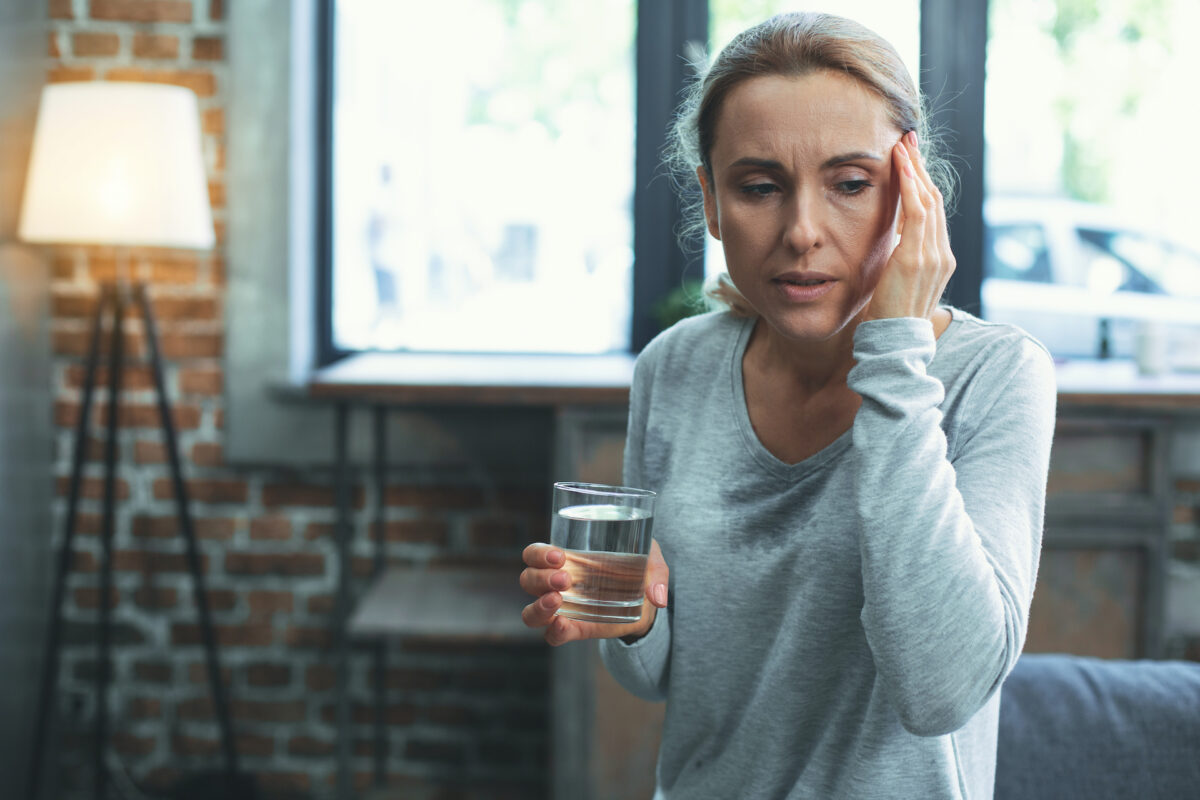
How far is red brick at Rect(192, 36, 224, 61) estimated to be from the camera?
227cm

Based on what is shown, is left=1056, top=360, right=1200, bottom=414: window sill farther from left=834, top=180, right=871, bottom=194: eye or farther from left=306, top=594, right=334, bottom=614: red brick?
left=306, top=594, right=334, bottom=614: red brick

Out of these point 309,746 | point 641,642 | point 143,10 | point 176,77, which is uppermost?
point 143,10

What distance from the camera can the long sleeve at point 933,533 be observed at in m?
0.82

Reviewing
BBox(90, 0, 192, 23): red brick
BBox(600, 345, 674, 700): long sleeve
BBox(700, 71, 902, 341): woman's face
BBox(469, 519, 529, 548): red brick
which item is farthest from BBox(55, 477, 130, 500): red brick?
BBox(700, 71, 902, 341): woman's face

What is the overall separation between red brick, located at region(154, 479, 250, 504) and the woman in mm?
1479

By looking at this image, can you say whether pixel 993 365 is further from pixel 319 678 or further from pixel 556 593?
pixel 319 678

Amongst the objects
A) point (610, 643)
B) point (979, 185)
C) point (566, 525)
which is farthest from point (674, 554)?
point (979, 185)

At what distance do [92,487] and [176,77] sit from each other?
94cm

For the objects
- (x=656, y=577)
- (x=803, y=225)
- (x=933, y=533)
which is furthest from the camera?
(x=656, y=577)

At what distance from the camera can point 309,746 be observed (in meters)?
2.43

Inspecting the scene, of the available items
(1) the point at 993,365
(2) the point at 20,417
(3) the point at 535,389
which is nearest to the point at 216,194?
(2) the point at 20,417

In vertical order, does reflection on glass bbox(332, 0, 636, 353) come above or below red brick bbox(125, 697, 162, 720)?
above

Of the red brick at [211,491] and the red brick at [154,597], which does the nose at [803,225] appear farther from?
the red brick at [154,597]

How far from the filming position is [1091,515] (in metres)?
1.94
